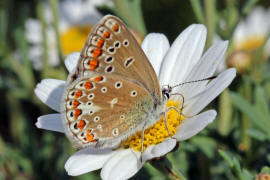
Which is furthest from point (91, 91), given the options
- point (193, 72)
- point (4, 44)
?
point (4, 44)

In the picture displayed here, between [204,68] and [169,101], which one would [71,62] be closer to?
[169,101]

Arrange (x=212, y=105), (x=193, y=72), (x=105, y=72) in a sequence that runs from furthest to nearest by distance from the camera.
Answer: (x=212, y=105), (x=193, y=72), (x=105, y=72)

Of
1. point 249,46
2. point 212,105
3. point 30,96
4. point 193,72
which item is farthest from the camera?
point 249,46

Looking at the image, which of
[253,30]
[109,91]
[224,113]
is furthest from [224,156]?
[253,30]

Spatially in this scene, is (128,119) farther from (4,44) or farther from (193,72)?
(4,44)

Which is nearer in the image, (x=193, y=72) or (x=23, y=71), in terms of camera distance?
(x=193, y=72)

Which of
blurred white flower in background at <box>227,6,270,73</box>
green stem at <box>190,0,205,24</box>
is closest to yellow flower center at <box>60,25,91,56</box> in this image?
blurred white flower in background at <box>227,6,270,73</box>

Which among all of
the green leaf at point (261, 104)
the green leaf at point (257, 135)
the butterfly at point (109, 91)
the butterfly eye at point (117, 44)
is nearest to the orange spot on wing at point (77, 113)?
the butterfly at point (109, 91)
